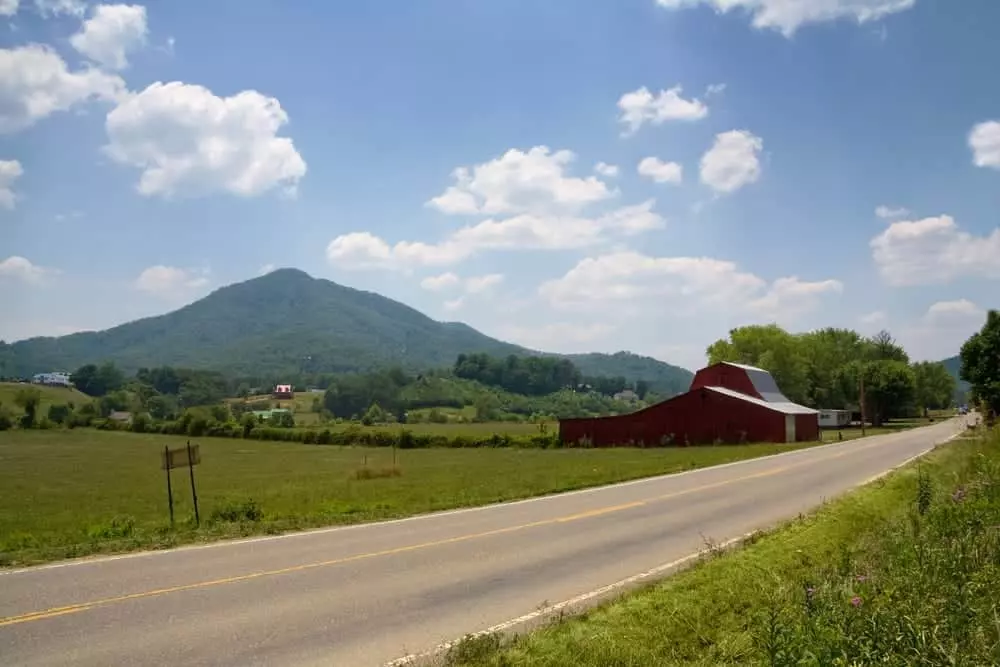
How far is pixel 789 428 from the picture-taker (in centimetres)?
6325

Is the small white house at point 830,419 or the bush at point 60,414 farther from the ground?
the bush at point 60,414

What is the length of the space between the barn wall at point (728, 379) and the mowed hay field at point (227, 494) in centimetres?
2941

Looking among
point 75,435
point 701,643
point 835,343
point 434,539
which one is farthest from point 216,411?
point 701,643

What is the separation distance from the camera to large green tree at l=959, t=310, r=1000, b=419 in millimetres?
68506

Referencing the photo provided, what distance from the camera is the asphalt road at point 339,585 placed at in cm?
809

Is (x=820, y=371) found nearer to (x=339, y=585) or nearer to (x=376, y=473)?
(x=376, y=473)

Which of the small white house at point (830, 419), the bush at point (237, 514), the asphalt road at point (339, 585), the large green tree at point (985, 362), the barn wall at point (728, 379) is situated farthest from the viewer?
the small white house at point (830, 419)

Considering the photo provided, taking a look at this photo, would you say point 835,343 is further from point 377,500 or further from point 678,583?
point 678,583

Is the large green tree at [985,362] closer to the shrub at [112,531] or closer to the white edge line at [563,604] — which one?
the white edge line at [563,604]

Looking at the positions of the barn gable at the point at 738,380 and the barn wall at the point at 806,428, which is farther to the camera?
the barn gable at the point at 738,380

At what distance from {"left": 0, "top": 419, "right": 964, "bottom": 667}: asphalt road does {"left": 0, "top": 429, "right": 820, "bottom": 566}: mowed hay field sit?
7.05 feet

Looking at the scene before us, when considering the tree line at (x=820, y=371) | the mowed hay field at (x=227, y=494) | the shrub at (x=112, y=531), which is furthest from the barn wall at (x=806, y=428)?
the shrub at (x=112, y=531)

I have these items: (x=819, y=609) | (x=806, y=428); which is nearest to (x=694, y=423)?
(x=806, y=428)

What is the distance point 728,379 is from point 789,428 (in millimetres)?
17984
